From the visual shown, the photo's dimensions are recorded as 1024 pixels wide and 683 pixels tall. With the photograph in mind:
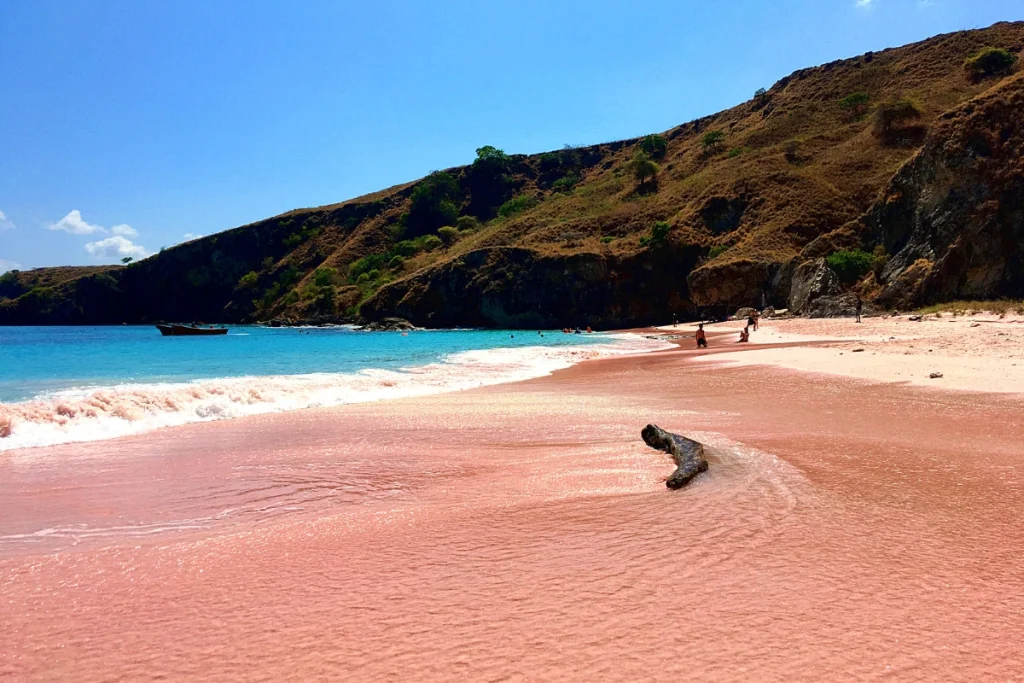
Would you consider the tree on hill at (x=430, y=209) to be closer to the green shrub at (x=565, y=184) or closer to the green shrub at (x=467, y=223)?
the green shrub at (x=467, y=223)

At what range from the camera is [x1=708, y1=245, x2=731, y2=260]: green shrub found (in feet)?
212

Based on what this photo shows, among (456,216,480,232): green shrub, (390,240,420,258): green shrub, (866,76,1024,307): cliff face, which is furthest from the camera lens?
(456,216,480,232): green shrub

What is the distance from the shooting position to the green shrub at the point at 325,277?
Result: 106 metres

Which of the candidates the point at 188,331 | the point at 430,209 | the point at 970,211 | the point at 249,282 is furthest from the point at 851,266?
the point at 249,282

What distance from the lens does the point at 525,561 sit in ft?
13.0

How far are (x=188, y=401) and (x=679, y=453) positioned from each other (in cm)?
959

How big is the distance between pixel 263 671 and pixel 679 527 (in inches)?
113

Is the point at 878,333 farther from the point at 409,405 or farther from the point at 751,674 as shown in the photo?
the point at 751,674

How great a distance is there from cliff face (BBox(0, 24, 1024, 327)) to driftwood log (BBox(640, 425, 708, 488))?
4471 cm

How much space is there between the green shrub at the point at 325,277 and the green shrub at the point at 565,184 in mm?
45325

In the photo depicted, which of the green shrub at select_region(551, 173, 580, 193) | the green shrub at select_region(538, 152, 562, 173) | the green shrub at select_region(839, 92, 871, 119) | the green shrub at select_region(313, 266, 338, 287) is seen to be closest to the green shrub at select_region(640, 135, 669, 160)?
the green shrub at select_region(551, 173, 580, 193)

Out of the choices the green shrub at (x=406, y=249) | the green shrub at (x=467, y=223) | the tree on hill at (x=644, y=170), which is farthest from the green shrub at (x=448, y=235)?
the tree on hill at (x=644, y=170)

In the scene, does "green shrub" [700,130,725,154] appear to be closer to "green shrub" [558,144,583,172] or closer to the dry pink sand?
"green shrub" [558,144,583,172]

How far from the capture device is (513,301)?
7406 cm
